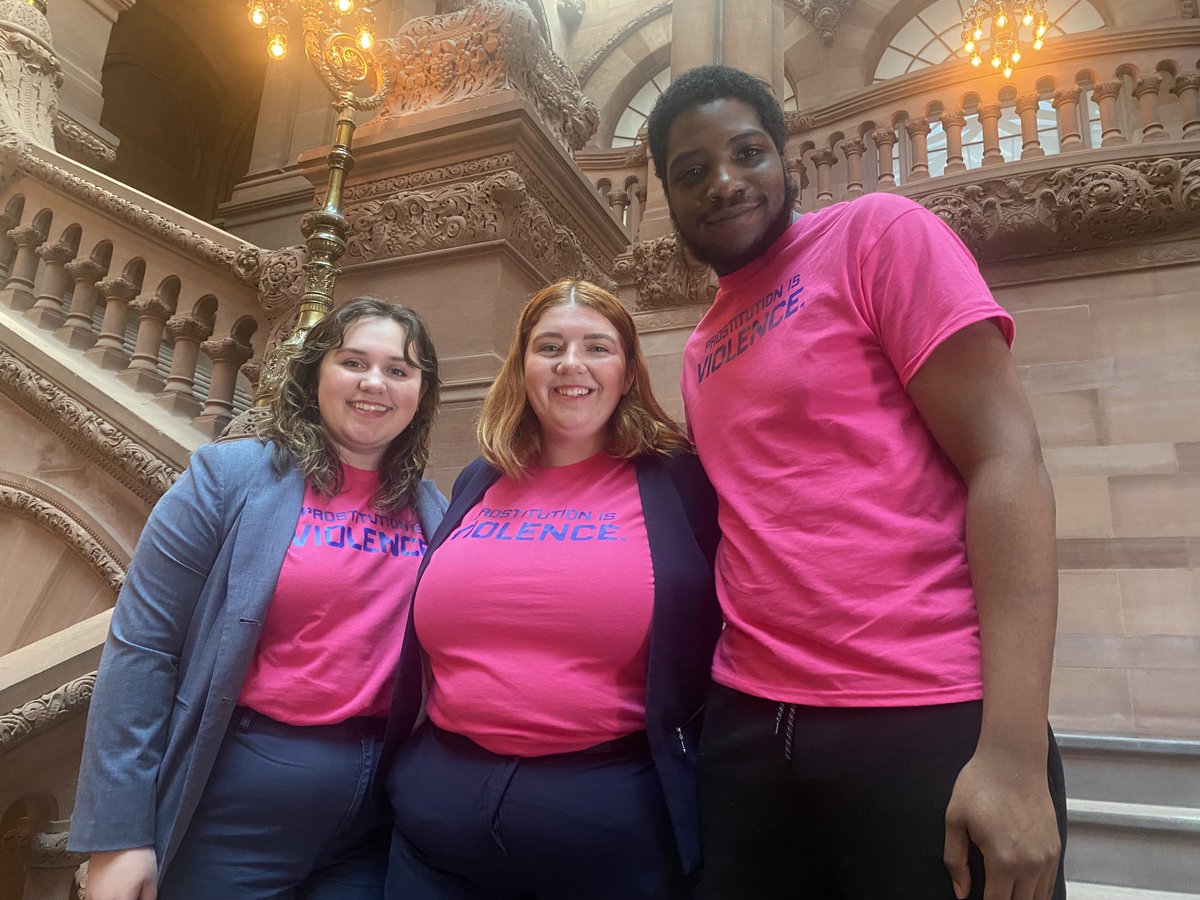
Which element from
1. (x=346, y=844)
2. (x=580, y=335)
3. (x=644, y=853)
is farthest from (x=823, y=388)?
(x=346, y=844)

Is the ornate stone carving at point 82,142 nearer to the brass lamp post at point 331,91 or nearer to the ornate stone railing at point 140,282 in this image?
the ornate stone railing at point 140,282

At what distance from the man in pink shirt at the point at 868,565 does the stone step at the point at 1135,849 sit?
6.11ft

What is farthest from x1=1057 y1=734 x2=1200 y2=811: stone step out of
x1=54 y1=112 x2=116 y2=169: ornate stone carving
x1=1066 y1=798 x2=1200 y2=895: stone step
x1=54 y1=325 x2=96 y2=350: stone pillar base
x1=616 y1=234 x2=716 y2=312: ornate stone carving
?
x1=54 y1=112 x2=116 y2=169: ornate stone carving

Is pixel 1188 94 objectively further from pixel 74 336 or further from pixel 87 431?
pixel 74 336

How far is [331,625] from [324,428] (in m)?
0.50

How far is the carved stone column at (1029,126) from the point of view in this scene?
588cm

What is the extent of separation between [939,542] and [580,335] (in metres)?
0.91

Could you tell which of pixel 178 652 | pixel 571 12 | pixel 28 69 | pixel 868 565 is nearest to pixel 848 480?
pixel 868 565

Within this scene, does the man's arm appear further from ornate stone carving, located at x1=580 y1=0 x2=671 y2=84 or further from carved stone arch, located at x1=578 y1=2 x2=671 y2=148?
ornate stone carving, located at x1=580 y1=0 x2=671 y2=84

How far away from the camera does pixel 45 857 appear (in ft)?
8.13

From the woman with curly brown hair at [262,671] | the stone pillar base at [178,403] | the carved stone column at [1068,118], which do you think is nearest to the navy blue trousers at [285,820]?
the woman with curly brown hair at [262,671]

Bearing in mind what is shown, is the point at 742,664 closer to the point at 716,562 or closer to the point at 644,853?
the point at 716,562

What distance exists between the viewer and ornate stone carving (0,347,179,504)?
Answer: 4355mm

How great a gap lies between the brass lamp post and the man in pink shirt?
6.99 ft
